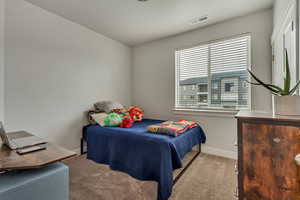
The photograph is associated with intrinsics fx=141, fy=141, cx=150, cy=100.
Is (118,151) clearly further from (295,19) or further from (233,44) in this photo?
(233,44)

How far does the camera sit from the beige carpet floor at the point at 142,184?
158 centimetres

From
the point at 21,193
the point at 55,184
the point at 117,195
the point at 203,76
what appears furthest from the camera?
the point at 203,76

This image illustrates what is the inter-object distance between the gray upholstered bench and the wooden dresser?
4.25 ft

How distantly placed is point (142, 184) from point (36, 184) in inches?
48.8

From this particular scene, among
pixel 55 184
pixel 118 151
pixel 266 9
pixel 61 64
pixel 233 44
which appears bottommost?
pixel 118 151

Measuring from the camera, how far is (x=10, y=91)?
202 cm

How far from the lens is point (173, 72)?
3.31 metres

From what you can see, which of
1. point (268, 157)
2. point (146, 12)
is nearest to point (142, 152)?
point (268, 157)

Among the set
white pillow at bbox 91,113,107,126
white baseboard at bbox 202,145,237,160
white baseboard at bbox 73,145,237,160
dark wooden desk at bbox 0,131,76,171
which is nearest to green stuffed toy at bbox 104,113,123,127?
white pillow at bbox 91,113,107,126

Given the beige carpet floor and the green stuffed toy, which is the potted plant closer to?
the beige carpet floor

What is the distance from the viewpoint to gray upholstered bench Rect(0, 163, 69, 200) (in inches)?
30.3

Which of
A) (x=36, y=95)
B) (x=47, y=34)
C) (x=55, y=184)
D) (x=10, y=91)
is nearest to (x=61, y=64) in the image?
(x=47, y=34)

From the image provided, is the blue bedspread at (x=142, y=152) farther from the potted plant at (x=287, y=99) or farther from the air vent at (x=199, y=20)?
the air vent at (x=199, y=20)

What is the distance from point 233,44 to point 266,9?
654 millimetres
